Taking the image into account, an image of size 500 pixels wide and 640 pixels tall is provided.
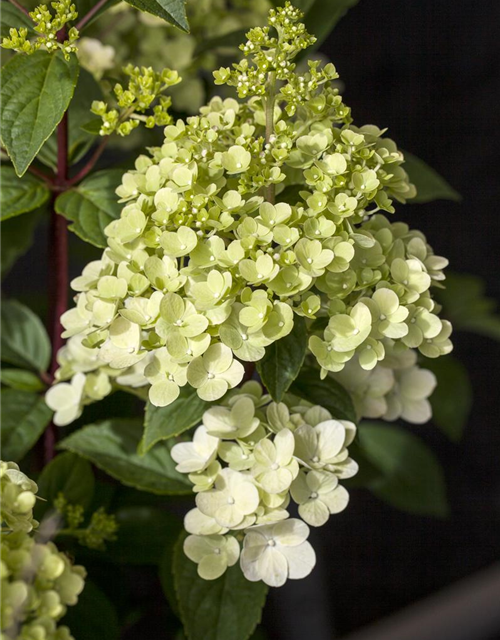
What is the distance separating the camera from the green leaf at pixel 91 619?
0.61m

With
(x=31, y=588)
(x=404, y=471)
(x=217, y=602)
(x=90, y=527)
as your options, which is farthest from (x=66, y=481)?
(x=404, y=471)

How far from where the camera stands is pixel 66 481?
634 millimetres

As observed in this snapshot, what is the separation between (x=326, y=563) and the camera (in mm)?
1336

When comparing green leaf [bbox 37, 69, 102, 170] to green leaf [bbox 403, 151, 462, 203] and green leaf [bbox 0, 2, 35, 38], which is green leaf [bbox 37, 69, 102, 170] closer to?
green leaf [bbox 0, 2, 35, 38]

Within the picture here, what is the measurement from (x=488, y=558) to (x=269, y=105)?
3.61ft

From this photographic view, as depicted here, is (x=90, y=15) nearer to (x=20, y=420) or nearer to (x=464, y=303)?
(x=20, y=420)

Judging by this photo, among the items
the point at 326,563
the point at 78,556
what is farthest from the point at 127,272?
the point at 326,563

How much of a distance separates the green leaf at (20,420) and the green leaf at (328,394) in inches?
8.4

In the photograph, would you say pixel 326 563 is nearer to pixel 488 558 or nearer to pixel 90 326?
pixel 488 558

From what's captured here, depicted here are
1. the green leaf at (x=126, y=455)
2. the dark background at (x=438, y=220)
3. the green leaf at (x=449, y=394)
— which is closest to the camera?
the green leaf at (x=126, y=455)

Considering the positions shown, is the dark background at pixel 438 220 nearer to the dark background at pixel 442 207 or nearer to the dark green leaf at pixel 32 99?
the dark background at pixel 442 207

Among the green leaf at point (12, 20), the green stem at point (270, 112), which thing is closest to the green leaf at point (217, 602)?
the green stem at point (270, 112)

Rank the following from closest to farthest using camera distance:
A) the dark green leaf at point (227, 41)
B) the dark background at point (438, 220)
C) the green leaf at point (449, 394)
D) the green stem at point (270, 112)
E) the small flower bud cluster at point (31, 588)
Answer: the small flower bud cluster at point (31, 588)
the green stem at point (270, 112)
the dark green leaf at point (227, 41)
the green leaf at point (449, 394)
the dark background at point (438, 220)

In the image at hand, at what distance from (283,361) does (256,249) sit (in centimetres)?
7
